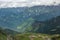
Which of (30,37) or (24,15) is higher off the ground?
(24,15)

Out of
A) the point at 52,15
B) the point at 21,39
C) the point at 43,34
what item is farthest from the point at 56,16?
the point at 21,39

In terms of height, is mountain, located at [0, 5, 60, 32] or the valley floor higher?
mountain, located at [0, 5, 60, 32]

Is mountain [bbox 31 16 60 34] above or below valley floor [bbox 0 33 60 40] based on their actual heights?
above

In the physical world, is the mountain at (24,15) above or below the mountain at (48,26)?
above

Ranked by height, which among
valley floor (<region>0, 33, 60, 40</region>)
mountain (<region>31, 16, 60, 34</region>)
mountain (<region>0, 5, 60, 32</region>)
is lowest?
valley floor (<region>0, 33, 60, 40</region>)
